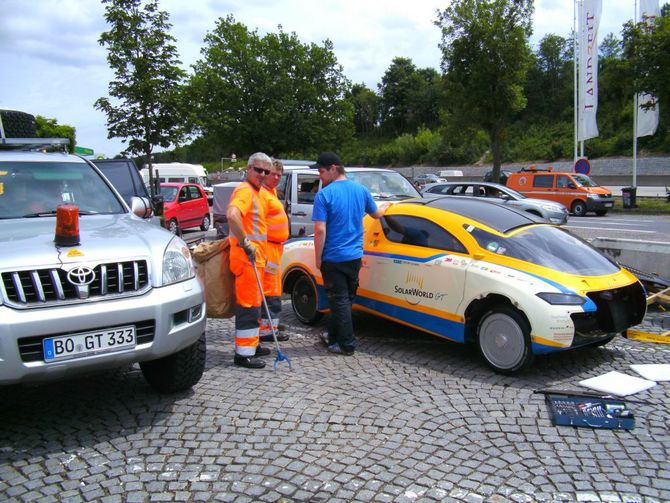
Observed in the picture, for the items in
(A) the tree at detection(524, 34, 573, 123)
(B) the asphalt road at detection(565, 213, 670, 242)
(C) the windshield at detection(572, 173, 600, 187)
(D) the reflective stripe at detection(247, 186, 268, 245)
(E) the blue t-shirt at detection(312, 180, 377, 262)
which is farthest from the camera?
(A) the tree at detection(524, 34, 573, 123)

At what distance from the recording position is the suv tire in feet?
36.8

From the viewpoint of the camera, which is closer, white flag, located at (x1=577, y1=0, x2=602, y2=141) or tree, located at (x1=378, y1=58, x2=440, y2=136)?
white flag, located at (x1=577, y1=0, x2=602, y2=141)

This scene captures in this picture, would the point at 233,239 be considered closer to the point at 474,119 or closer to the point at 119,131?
the point at 119,131

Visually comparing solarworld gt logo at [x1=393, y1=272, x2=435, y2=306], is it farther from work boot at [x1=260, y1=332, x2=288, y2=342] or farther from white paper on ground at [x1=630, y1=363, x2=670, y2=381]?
white paper on ground at [x1=630, y1=363, x2=670, y2=381]

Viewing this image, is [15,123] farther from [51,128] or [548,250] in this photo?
[51,128]

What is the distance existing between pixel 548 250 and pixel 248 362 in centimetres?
284

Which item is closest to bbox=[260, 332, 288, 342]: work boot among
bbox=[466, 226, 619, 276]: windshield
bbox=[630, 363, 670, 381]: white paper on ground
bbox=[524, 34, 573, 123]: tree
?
bbox=[466, 226, 619, 276]: windshield

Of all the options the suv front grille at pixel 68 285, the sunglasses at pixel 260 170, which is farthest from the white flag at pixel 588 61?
the suv front grille at pixel 68 285

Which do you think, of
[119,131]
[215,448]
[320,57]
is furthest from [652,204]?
[215,448]

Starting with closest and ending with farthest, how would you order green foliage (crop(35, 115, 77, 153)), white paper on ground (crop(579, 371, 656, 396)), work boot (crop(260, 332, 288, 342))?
white paper on ground (crop(579, 371, 656, 396))
work boot (crop(260, 332, 288, 342))
green foliage (crop(35, 115, 77, 153))

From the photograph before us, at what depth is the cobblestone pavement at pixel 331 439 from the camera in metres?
3.04

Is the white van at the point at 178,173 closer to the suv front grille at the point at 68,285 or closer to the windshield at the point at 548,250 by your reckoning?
the windshield at the point at 548,250

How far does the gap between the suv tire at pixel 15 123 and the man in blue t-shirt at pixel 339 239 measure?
8669mm

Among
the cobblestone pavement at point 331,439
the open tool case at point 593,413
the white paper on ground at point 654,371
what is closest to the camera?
the cobblestone pavement at point 331,439
